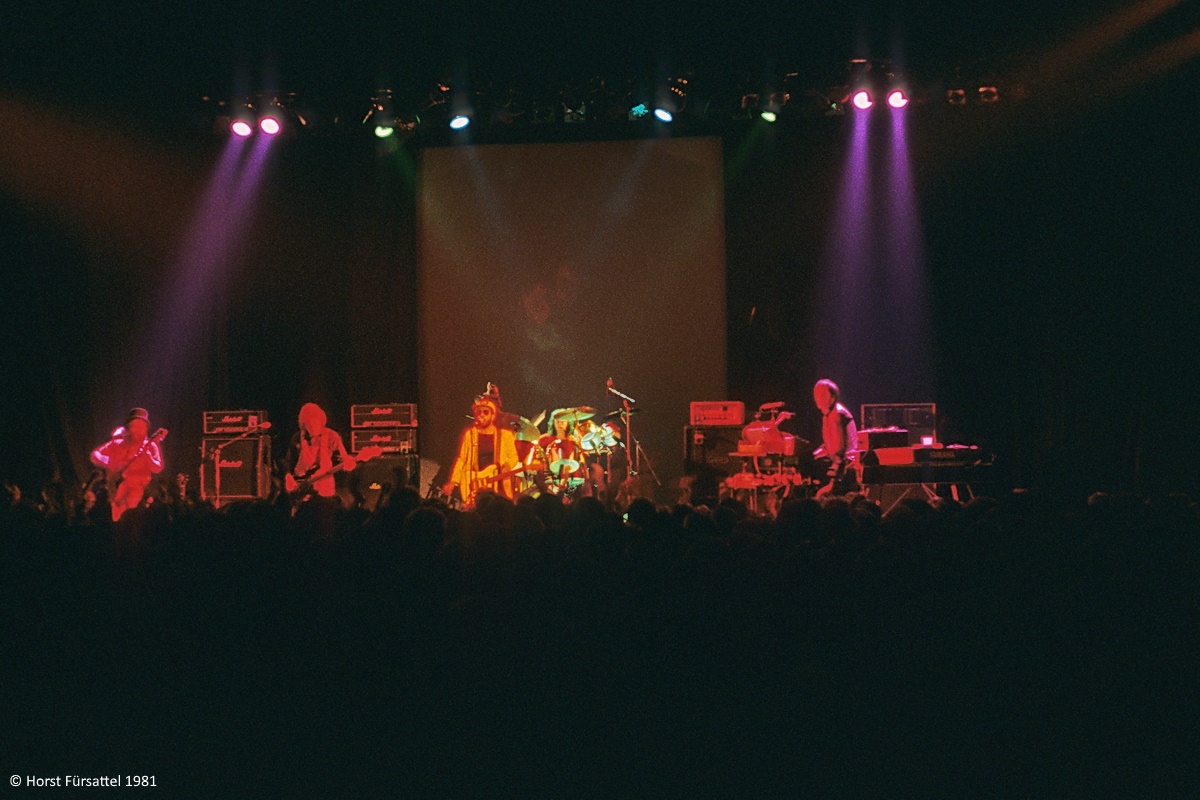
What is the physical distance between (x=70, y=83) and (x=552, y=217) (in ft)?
15.1

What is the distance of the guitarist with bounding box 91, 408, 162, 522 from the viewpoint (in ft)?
25.1

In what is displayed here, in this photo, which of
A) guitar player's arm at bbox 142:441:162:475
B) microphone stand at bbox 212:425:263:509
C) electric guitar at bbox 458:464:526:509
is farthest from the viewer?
microphone stand at bbox 212:425:263:509

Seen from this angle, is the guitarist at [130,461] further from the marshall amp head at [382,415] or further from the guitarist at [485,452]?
the guitarist at [485,452]

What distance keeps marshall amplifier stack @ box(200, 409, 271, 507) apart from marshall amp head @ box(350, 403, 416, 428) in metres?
0.86

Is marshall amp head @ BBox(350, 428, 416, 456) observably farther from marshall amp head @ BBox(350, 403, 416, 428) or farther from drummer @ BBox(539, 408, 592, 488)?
drummer @ BBox(539, 408, 592, 488)

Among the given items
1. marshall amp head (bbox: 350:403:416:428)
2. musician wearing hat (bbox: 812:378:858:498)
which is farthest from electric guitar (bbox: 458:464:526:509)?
musician wearing hat (bbox: 812:378:858:498)

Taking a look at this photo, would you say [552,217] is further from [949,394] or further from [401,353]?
[949,394]

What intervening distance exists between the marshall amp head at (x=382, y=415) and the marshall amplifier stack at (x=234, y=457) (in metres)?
0.86

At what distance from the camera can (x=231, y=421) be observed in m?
9.10

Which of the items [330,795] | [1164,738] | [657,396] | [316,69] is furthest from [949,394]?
[330,795]

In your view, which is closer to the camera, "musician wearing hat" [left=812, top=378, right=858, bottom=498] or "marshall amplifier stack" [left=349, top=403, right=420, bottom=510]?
"musician wearing hat" [left=812, top=378, right=858, bottom=498]

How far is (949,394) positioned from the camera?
30.8 ft

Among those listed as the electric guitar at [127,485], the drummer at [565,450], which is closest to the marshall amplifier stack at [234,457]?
the electric guitar at [127,485]

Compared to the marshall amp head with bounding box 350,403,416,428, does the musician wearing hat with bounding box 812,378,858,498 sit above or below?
below
